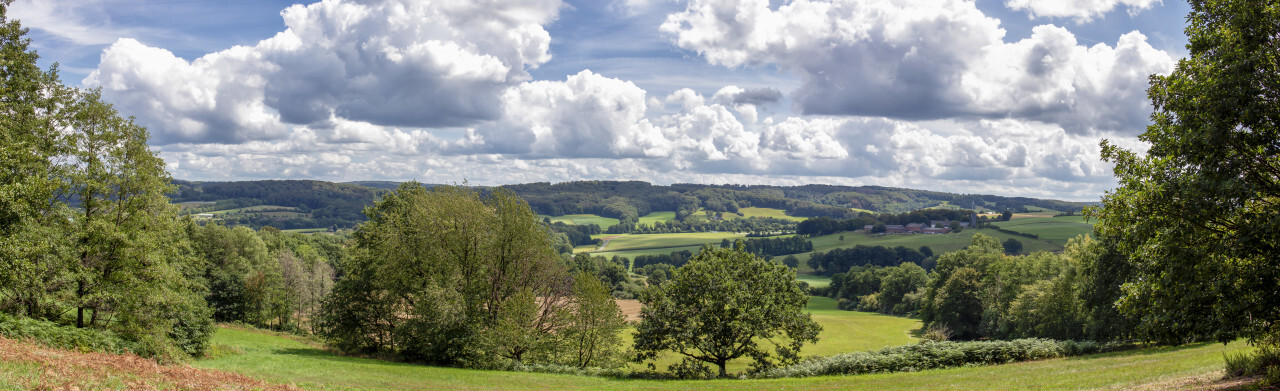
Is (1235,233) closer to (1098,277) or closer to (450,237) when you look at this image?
(1098,277)

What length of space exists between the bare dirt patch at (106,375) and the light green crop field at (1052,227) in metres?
167

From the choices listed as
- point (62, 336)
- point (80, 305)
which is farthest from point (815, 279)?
point (62, 336)

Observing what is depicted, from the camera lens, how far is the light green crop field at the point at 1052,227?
152m

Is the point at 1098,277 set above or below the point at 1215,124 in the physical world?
below

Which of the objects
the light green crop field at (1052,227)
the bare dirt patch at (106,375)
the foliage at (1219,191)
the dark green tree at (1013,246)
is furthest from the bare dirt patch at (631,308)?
the light green crop field at (1052,227)

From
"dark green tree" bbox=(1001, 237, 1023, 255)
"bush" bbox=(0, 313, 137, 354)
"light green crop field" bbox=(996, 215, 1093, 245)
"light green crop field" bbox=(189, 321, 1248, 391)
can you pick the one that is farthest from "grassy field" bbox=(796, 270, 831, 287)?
"bush" bbox=(0, 313, 137, 354)

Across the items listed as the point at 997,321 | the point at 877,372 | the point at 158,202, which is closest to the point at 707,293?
the point at 877,372

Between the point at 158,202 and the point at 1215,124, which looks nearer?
the point at 1215,124

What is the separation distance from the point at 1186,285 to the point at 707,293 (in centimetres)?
2383

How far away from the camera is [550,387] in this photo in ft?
90.2

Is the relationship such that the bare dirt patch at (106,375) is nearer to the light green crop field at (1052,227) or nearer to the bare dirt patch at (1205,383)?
the bare dirt patch at (1205,383)

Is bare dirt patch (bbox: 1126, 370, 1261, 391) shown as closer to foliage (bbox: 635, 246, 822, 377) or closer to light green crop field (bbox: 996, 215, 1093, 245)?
foliage (bbox: 635, 246, 822, 377)

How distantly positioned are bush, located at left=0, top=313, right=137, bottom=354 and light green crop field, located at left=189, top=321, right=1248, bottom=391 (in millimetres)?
3202

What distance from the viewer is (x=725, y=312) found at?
1382 inches
